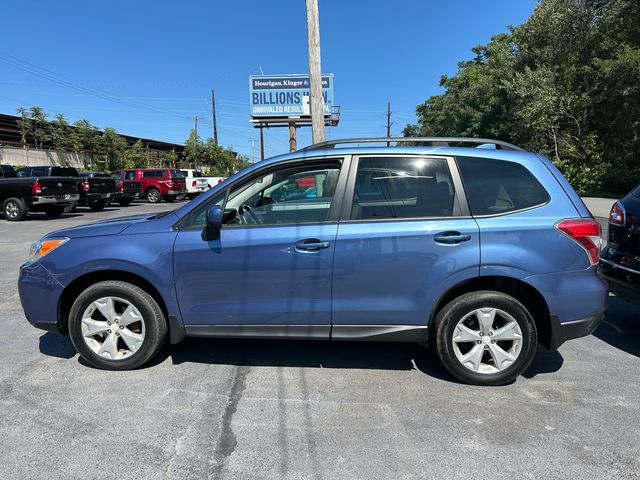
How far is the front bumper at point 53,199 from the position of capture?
1441cm

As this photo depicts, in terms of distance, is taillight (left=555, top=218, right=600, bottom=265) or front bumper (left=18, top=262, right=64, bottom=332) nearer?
taillight (left=555, top=218, right=600, bottom=265)

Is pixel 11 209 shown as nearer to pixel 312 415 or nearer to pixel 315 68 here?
pixel 315 68

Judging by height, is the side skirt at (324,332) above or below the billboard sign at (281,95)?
below

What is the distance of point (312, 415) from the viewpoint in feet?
10.1

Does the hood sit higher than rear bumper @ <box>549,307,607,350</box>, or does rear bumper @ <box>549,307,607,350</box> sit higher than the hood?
the hood

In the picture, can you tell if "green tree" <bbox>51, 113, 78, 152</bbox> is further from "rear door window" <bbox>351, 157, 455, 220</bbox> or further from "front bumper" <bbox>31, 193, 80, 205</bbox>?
"rear door window" <bbox>351, 157, 455, 220</bbox>

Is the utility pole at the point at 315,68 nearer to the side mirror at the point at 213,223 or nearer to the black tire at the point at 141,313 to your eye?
the side mirror at the point at 213,223

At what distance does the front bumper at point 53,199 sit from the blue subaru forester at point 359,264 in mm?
12620

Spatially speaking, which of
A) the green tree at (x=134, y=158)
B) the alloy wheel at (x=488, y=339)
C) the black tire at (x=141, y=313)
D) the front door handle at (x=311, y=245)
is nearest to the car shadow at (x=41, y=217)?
the black tire at (x=141, y=313)

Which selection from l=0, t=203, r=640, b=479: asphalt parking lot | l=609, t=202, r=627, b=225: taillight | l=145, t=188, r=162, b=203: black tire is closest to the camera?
l=0, t=203, r=640, b=479: asphalt parking lot

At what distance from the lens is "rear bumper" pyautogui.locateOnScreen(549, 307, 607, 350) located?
3346mm

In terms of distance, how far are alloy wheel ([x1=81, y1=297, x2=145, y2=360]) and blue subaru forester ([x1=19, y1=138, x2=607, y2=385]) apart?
1 cm

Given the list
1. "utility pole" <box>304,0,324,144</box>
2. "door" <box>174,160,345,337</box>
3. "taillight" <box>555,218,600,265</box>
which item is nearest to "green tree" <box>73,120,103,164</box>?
"utility pole" <box>304,0,324,144</box>

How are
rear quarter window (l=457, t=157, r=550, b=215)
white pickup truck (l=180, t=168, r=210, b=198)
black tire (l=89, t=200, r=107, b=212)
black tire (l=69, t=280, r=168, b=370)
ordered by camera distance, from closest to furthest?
rear quarter window (l=457, t=157, r=550, b=215) → black tire (l=69, t=280, r=168, b=370) → black tire (l=89, t=200, r=107, b=212) → white pickup truck (l=180, t=168, r=210, b=198)
